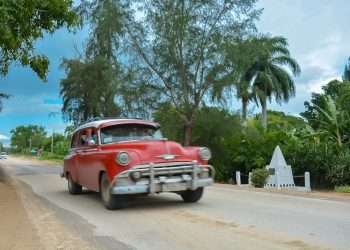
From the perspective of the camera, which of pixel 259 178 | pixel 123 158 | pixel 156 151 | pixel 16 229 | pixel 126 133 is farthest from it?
pixel 259 178

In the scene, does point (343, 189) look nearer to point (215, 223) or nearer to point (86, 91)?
point (215, 223)

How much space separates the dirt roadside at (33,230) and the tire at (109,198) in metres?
1.21

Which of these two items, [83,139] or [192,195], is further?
[83,139]

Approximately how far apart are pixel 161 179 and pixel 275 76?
139 feet

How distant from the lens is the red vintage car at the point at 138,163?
11.5m

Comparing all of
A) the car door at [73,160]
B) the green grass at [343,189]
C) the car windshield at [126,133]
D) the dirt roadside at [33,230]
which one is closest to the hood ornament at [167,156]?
the car windshield at [126,133]

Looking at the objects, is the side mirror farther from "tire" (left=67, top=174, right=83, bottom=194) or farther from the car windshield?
"tire" (left=67, top=174, right=83, bottom=194)

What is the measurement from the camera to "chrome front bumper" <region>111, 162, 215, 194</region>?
452 inches

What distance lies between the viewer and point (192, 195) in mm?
13148

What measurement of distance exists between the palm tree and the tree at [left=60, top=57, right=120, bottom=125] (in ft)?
52.5

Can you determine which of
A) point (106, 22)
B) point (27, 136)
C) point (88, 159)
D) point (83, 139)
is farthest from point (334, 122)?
point (27, 136)

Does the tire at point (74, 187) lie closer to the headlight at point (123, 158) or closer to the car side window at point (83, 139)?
the car side window at point (83, 139)

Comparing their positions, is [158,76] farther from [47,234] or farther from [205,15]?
[47,234]

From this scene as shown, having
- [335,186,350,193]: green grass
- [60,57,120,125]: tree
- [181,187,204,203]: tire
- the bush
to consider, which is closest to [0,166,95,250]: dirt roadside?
[181,187,204,203]: tire
